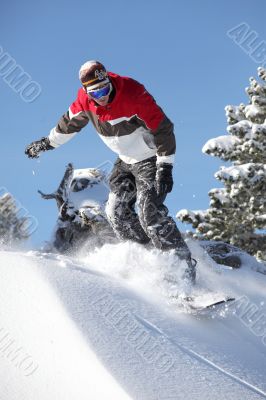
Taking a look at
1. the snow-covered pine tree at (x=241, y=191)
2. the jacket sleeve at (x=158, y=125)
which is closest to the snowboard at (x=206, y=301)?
the jacket sleeve at (x=158, y=125)

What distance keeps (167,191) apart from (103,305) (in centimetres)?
167

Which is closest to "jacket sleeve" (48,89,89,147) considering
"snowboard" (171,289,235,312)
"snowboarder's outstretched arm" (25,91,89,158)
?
"snowboarder's outstretched arm" (25,91,89,158)

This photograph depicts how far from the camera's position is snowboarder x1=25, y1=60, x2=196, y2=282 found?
4.72 meters

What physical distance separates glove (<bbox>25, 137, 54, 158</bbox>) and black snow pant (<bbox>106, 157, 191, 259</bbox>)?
0.90 meters

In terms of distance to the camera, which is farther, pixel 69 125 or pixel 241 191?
pixel 241 191

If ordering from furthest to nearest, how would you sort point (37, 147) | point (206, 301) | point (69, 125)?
point (37, 147)
point (69, 125)
point (206, 301)

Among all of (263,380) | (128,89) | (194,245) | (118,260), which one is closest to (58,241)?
(194,245)

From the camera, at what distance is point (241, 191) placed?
14.1 metres

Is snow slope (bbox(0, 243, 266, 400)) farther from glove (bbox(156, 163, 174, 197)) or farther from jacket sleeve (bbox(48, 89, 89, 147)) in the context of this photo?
jacket sleeve (bbox(48, 89, 89, 147))

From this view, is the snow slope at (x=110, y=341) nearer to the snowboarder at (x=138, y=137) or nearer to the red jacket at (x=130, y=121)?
the snowboarder at (x=138, y=137)

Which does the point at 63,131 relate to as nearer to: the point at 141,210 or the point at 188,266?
the point at 141,210

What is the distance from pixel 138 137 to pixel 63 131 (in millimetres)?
1014

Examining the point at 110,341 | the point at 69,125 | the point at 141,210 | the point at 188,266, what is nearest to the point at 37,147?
the point at 69,125

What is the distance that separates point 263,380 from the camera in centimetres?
333
